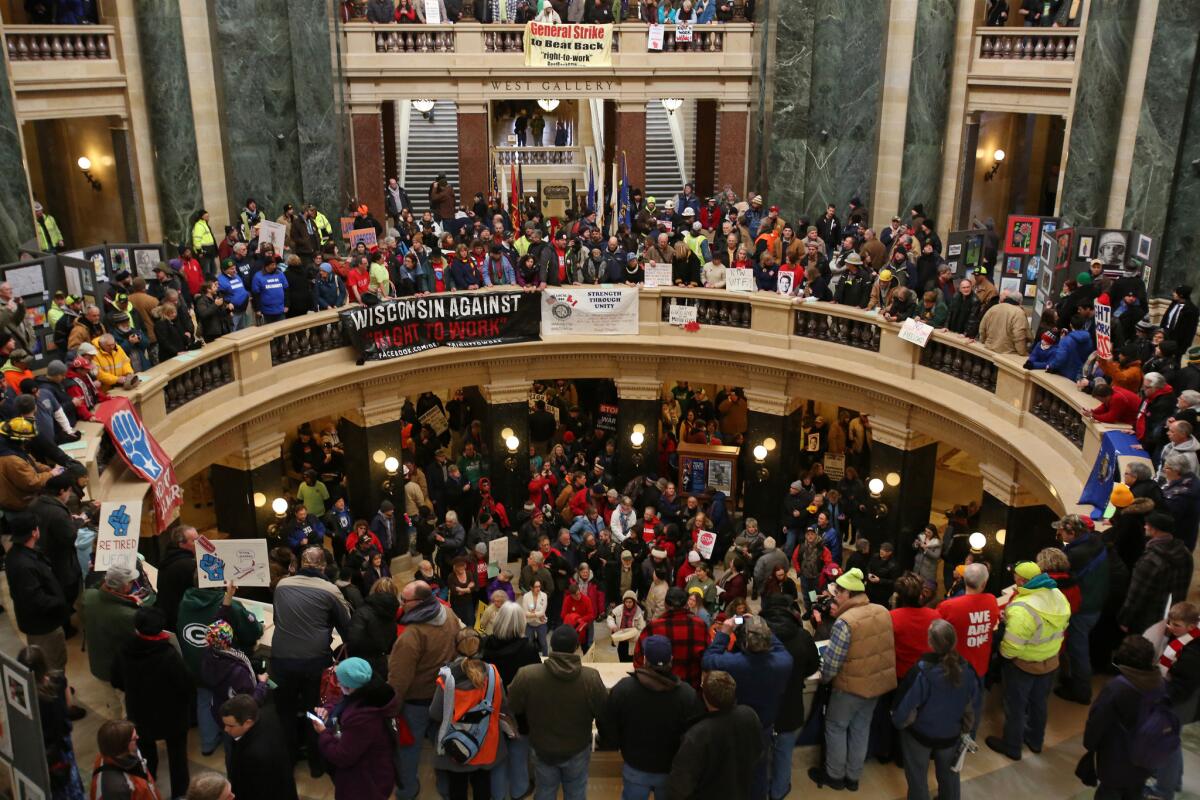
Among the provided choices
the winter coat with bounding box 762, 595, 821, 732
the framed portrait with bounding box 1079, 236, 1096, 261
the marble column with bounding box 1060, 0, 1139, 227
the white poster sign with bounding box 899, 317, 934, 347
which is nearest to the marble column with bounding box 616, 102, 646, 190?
the white poster sign with bounding box 899, 317, 934, 347

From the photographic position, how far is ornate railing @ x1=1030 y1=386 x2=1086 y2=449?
528 inches

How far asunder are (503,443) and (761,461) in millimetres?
Answer: 4593

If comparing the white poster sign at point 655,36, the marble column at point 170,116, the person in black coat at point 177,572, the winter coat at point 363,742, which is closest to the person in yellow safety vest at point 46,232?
the marble column at point 170,116

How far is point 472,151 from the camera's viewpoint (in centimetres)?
2494

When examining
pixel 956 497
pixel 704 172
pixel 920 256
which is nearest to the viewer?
pixel 920 256

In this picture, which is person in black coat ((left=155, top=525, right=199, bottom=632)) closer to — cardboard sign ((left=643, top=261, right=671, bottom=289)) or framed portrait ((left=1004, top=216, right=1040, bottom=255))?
cardboard sign ((left=643, top=261, right=671, bottom=289))

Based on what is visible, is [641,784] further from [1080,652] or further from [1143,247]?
[1143,247]

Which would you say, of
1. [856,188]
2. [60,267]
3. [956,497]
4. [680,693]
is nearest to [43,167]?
[60,267]

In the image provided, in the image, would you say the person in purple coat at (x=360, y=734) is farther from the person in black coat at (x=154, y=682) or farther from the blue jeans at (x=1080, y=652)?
the blue jeans at (x=1080, y=652)

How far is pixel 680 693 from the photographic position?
284 inches

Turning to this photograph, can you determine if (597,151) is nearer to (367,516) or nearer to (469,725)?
(367,516)

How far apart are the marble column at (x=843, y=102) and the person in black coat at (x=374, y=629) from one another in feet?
51.8

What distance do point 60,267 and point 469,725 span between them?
31.1 ft

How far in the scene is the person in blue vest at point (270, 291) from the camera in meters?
16.6
